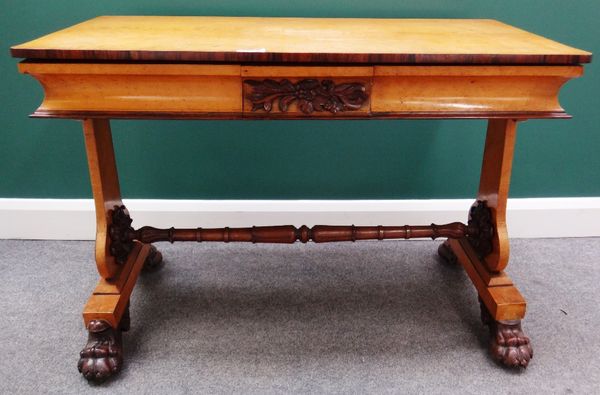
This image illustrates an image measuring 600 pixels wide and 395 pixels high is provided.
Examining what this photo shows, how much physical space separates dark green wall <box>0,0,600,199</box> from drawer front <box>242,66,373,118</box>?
2.30ft

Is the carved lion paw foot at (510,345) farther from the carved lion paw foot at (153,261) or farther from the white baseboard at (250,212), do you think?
the carved lion paw foot at (153,261)

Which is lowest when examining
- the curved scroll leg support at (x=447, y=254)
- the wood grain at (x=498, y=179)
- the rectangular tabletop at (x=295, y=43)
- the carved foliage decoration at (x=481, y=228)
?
the curved scroll leg support at (x=447, y=254)

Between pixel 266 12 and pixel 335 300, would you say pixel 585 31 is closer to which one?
pixel 266 12

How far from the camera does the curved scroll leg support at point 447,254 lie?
1938 mm

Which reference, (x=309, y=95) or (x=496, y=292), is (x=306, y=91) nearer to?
(x=309, y=95)

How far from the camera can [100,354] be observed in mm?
1417

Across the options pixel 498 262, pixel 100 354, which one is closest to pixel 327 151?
pixel 498 262

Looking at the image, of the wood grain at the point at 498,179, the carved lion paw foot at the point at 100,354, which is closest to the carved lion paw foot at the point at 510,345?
the wood grain at the point at 498,179

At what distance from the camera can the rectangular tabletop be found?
1.16 m

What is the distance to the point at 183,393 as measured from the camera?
54.4 inches

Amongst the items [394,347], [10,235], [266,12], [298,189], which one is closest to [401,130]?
[298,189]

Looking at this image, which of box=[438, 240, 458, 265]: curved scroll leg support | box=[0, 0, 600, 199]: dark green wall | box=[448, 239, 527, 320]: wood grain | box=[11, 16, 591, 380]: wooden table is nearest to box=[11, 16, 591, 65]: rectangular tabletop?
box=[11, 16, 591, 380]: wooden table

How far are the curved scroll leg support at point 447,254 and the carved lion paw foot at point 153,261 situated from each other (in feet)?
3.23

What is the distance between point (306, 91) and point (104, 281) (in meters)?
0.80
